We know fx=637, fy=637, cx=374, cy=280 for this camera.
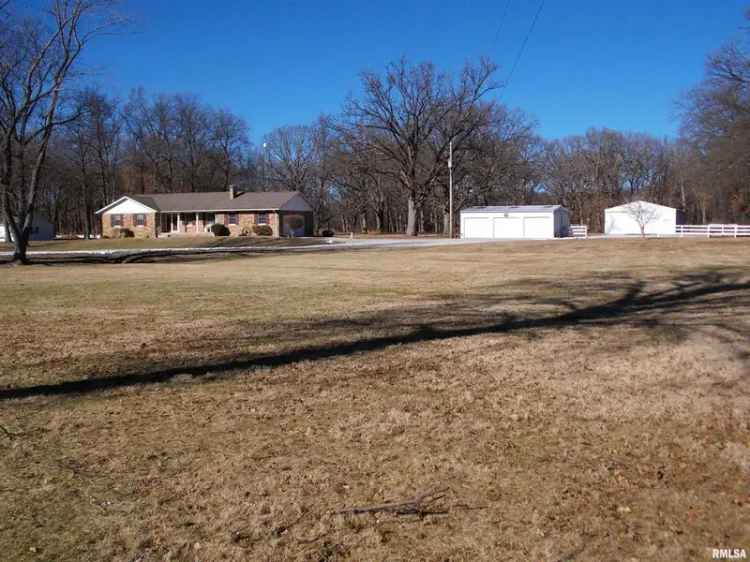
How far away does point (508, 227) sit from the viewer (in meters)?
51.4

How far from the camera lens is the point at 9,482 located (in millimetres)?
3949

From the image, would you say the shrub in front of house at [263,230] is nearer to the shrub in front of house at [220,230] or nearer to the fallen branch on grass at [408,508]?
the shrub in front of house at [220,230]

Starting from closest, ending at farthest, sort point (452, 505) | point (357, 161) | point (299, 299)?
Result: point (452, 505)
point (299, 299)
point (357, 161)

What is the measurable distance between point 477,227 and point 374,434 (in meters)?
49.0

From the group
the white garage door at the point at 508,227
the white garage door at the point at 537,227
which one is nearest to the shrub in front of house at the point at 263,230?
the white garage door at the point at 508,227

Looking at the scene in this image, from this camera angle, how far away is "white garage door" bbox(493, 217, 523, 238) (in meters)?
51.1

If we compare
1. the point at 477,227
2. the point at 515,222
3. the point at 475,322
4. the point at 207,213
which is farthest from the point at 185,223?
the point at 475,322

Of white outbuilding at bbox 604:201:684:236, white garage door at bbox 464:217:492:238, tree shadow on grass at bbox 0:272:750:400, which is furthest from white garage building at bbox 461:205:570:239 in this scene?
tree shadow on grass at bbox 0:272:750:400

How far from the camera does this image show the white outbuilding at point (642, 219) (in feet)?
191

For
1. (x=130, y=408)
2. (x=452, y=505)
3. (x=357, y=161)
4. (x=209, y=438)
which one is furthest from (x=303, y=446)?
(x=357, y=161)

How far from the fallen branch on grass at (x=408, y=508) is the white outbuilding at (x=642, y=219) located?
58323 mm

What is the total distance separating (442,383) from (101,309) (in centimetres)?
758

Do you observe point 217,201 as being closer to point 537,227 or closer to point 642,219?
point 537,227

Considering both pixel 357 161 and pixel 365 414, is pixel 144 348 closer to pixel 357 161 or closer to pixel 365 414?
pixel 365 414
